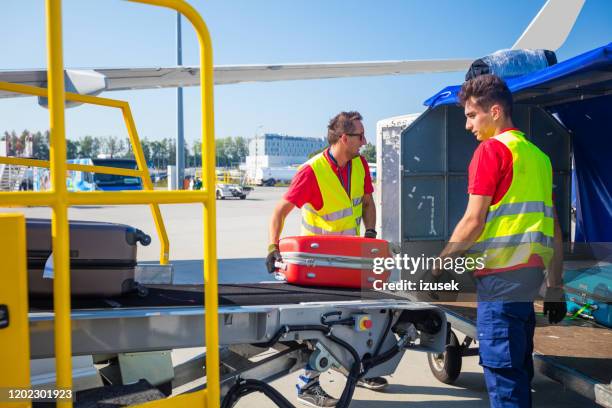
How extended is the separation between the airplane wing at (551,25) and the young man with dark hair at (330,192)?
4064 millimetres

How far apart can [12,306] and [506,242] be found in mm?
2140

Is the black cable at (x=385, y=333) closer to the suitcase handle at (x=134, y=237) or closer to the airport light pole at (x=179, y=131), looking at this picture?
the suitcase handle at (x=134, y=237)

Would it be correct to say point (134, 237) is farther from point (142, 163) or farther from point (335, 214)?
point (335, 214)

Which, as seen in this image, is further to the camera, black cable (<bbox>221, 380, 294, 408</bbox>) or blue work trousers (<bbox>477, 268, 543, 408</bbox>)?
black cable (<bbox>221, 380, 294, 408</bbox>)

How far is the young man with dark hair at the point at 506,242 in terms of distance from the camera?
280cm

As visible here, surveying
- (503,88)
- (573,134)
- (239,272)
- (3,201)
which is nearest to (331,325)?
(503,88)

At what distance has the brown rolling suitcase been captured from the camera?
8.93ft

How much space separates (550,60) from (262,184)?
61615 mm

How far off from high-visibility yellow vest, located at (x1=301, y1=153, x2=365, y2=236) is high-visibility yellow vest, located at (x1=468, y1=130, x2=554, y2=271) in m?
1.45

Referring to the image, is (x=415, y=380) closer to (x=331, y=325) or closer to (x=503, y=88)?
(x=331, y=325)

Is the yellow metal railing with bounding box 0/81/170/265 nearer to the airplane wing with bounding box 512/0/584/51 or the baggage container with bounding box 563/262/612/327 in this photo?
the baggage container with bounding box 563/262/612/327

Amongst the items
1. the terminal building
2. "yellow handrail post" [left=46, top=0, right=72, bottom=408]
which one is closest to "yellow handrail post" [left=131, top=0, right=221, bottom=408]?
"yellow handrail post" [left=46, top=0, right=72, bottom=408]

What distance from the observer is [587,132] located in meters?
5.74

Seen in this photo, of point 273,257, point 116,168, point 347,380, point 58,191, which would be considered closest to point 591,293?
point 347,380
